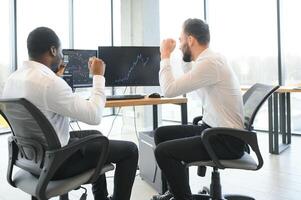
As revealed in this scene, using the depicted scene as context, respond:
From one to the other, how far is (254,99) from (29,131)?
1357 mm

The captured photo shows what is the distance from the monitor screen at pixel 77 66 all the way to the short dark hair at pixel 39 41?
120 centimetres

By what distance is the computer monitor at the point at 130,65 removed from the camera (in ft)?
9.45

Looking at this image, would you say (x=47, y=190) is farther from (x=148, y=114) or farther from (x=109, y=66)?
(x=148, y=114)

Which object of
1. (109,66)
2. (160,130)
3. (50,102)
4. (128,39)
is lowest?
(160,130)

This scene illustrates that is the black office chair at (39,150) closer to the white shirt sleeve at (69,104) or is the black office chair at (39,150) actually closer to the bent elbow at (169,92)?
the white shirt sleeve at (69,104)

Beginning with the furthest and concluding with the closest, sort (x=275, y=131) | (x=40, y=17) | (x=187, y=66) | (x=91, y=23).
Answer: (x=91, y=23) < (x=40, y=17) < (x=275, y=131) < (x=187, y=66)

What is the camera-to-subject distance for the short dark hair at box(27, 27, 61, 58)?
61.9 inches

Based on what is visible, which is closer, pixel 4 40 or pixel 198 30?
pixel 198 30

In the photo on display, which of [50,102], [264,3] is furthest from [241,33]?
[50,102]

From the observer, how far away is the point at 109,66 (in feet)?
9.45

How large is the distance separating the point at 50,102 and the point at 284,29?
431 centimetres

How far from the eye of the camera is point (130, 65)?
115 inches

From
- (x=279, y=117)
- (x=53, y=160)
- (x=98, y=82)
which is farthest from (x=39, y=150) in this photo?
(x=279, y=117)

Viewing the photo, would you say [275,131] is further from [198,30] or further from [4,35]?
[4,35]
